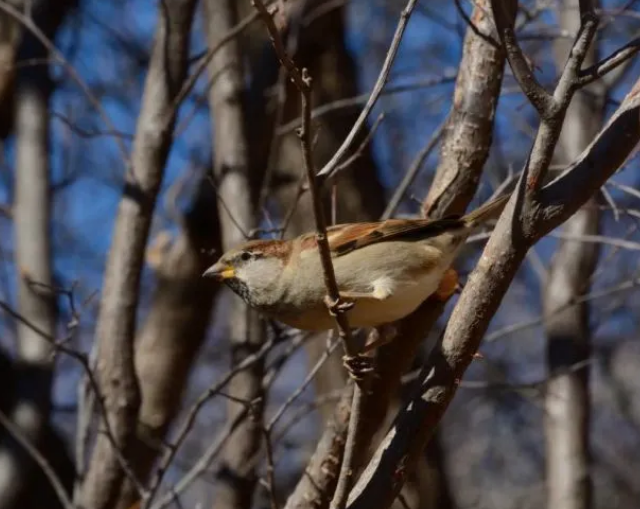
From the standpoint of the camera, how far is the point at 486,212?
10.4 feet

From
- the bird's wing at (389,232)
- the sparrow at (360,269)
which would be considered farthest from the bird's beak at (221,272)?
the bird's wing at (389,232)

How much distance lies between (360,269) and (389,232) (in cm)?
18

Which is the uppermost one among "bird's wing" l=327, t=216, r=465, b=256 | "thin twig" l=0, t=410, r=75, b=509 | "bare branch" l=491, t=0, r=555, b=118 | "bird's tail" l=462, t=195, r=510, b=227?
"bird's tail" l=462, t=195, r=510, b=227

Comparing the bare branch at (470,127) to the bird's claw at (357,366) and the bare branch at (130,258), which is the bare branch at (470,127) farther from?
the bare branch at (130,258)

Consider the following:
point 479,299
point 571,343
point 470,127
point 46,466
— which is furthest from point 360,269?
point 571,343

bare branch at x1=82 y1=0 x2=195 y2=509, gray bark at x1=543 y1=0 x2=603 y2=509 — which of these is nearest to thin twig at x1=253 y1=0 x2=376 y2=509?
bare branch at x1=82 y1=0 x2=195 y2=509

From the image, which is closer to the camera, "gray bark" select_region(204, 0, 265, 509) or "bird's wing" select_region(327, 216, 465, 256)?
"bird's wing" select_region(327, 216, 465, 256)

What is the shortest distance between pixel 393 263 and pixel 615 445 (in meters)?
8.51

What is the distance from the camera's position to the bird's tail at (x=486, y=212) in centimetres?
315

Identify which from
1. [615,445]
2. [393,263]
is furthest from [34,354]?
[615,445]

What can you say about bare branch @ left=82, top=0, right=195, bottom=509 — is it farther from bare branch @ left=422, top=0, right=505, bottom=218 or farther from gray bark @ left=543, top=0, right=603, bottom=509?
gray bark @ left=543, top=0, right=603, bottom=509

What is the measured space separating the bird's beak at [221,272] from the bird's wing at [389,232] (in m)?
0.35

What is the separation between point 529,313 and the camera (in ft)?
34.0

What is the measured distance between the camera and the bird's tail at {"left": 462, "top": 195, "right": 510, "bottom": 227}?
3.15m
